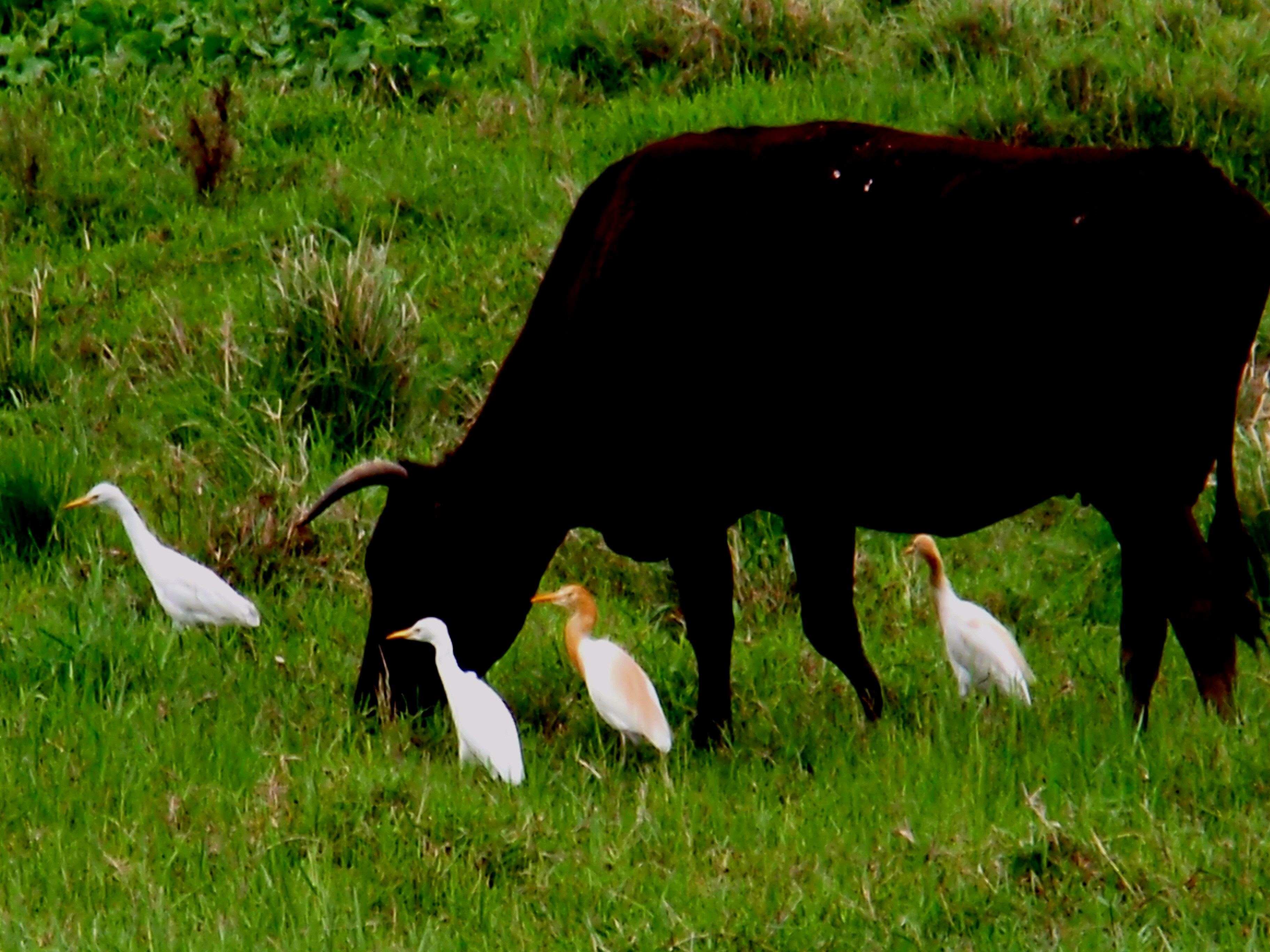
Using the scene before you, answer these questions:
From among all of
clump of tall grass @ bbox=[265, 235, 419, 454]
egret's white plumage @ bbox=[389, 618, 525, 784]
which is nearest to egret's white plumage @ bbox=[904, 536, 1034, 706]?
egret's white plumage @ bbox=[389, 618, 525, 784]

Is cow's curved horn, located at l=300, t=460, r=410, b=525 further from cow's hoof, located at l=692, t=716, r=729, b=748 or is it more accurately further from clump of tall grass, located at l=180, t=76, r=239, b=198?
clump of tall grass, located at l=180, t=76, r=239, b=198

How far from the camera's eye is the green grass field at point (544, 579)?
19.3ft

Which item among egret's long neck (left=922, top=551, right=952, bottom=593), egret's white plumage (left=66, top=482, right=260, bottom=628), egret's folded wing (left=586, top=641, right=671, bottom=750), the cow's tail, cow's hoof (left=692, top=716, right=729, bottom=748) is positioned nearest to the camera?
the cow's tail

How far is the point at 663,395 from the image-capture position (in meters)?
7.51

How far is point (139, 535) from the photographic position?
8656 millimetres

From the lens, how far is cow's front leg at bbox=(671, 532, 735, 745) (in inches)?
300

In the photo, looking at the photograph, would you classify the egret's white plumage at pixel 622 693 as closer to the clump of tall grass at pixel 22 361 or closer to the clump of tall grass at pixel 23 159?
the clump of tall grass at pixel 22 361

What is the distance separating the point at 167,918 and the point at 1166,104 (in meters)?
7.22

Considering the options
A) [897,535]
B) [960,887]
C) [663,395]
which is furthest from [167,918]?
[897,535]

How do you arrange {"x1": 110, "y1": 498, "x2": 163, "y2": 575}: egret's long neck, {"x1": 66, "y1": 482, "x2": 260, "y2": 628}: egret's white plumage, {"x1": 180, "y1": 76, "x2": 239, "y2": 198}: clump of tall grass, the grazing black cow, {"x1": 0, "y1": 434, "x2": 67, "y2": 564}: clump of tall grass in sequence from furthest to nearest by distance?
{"x1": 180, "y1": 76, "x2": 239, "y2": 198}: clump of tall grass → {"x1": 0, "y1": 434, "x2": 67, "y2": 564}: clump of tall grass → {"x1": 110, "y1": 498, "x2": 163, "y2": 575}: egret's long neck → {"x1": 66, "y1": 482, "x2": 260, "y2": 628}: egret's white plumage → the grazing black cow

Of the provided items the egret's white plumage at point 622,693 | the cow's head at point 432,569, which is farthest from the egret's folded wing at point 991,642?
the cow's head at point 432,569

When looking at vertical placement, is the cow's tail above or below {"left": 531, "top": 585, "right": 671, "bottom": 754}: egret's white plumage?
above

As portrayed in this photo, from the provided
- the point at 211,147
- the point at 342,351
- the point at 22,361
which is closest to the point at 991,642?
the point at 342,351

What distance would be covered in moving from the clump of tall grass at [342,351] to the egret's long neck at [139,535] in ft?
4.17
